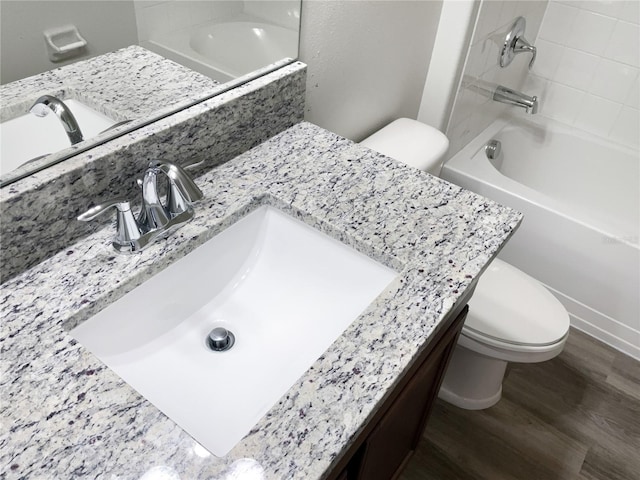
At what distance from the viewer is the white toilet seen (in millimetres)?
1542

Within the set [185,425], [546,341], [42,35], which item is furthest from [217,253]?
[546,341]

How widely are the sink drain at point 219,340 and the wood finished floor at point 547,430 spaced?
0.88m

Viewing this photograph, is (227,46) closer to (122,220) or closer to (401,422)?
(122,220)

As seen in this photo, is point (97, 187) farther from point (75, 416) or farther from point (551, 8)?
point (551, 8)

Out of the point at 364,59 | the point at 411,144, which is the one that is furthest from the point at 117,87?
the point at 411,144

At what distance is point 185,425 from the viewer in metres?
0.81

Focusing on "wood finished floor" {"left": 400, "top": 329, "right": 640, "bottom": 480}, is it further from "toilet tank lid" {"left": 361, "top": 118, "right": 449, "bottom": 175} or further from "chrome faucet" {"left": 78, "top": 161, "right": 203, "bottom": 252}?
Result: "chrome faucet" {"left": 78, "top": 161, "right": 203, "bottom": 252}

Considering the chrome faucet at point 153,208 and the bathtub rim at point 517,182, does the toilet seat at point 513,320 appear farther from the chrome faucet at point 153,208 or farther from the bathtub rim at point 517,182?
the chrome faucet at point 153,208

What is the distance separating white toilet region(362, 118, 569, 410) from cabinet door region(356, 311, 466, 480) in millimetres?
330

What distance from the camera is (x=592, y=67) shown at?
2291mm

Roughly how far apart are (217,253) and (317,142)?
37 centimetres

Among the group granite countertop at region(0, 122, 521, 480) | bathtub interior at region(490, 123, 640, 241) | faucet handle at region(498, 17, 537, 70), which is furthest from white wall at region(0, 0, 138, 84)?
bathtub interior at region(490, 123, 640, 241)

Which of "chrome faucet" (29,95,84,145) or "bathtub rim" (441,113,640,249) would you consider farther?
"bathtub rim" (441,113,640,249)

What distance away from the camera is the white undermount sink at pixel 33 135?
32.7 inches
